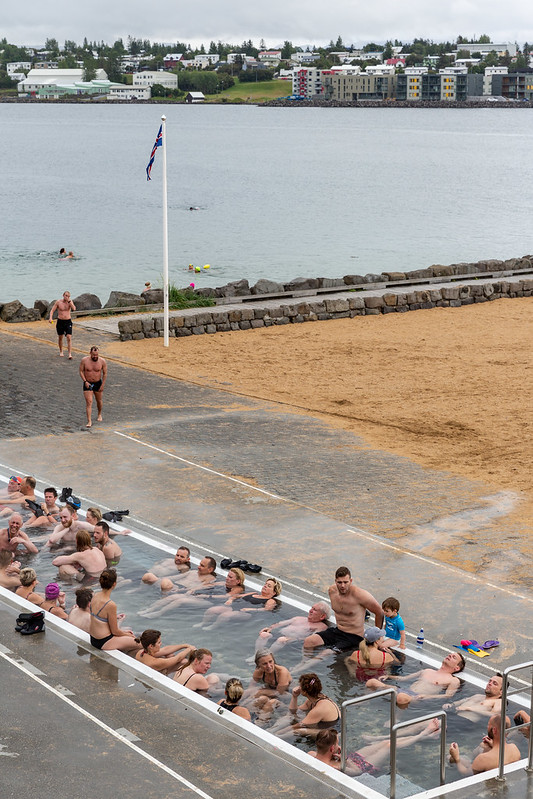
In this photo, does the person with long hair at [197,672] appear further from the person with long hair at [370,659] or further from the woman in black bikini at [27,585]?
the woman in black bikini at [27,585]

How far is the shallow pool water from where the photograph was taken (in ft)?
27.7

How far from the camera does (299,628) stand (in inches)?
418

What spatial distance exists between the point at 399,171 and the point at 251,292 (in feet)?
303

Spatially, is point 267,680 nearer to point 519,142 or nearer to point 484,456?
point 484,456

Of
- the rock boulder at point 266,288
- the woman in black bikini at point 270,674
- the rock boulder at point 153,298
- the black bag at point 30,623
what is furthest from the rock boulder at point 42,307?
the woman in black bikini at point 270,674

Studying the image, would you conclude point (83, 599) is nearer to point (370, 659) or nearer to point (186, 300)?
point (370, 659)

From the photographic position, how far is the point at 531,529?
13.5 meters

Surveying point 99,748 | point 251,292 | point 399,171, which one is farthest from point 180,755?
point 399,171

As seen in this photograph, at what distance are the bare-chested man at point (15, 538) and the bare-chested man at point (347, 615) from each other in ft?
13.4

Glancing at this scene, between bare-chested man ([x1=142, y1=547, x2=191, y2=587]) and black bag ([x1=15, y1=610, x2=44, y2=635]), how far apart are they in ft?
6.29

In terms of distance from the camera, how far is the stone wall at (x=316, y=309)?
27000mm

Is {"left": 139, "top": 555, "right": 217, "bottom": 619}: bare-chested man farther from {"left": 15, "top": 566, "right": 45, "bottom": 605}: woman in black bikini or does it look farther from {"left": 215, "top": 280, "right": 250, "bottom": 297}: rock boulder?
{"left": 215, "top": 280, "right": 250, "bottom": 297}: rock boulder

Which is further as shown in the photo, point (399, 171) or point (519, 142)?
point (519, 142)

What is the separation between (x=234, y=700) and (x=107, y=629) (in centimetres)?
164
